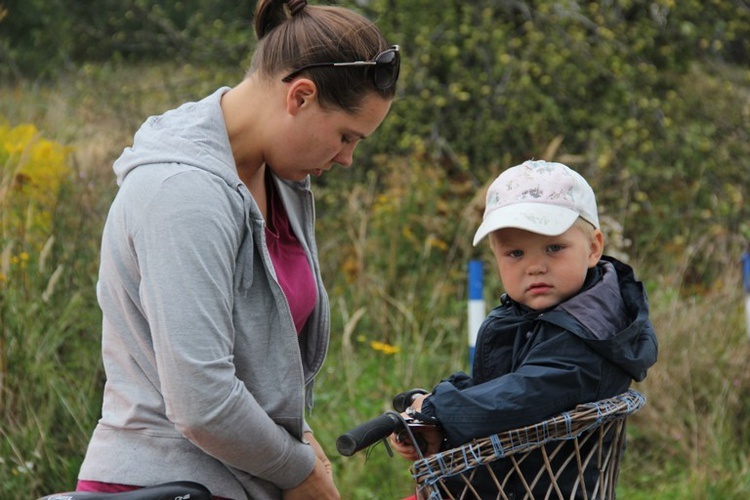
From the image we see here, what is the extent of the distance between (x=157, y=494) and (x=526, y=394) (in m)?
0.79

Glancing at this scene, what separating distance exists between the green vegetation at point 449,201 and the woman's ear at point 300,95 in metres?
2.32

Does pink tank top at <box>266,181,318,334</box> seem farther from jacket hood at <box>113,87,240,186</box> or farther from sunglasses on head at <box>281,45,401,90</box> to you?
sunglasses on head at <box>281,45,401,90</box>

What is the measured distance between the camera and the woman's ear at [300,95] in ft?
7.27

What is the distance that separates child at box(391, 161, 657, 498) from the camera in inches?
88.6

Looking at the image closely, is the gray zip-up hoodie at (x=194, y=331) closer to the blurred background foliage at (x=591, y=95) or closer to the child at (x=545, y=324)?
the child at (x=545, y=324)

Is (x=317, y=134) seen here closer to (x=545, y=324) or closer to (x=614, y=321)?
(x=545, y=324)

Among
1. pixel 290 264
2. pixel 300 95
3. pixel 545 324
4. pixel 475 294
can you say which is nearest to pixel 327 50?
pixel 300 95

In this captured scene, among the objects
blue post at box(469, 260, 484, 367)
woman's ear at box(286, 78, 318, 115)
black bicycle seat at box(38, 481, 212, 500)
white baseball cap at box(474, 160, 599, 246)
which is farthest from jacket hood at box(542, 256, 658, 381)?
blue post at box(469, 260, 484, 367)

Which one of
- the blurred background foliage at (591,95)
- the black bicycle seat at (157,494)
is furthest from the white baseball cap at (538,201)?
the blurred background foliage at (591,95)

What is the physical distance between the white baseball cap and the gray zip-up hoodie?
1.87 feet

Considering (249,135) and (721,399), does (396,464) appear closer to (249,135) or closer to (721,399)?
(721,399)

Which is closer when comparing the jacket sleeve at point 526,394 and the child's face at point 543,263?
the jacket sleeve at point 526,394

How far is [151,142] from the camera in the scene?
84.9 inches

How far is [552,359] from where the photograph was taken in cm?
232
